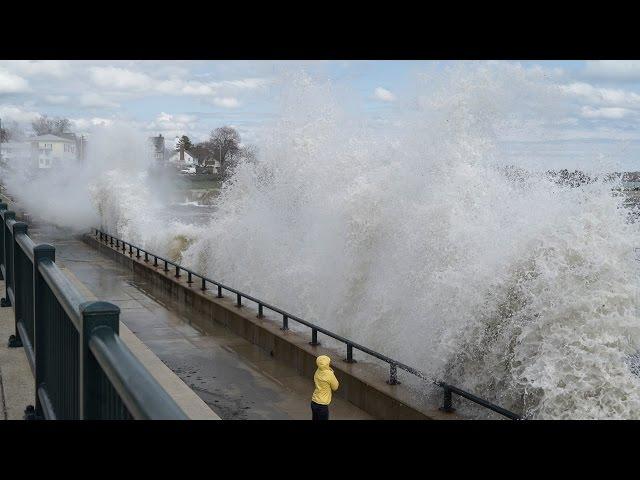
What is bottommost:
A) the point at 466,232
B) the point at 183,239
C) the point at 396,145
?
the point at 183,239

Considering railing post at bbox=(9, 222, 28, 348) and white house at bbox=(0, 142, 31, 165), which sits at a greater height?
white house at bbox=(0, 142, 31, 165)

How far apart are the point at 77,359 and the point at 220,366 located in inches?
287

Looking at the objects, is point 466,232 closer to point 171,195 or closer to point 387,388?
point 387,388

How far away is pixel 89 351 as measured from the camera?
8.50ft

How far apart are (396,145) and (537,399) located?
7071 millimetres

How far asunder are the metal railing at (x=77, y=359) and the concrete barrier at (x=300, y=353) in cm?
398

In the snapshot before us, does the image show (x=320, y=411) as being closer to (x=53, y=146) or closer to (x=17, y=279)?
(x=17, y=279)

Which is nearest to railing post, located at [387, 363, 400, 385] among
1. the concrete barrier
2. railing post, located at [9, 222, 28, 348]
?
the concrete barrier

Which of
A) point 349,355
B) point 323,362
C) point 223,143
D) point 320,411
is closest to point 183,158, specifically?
point 223,143

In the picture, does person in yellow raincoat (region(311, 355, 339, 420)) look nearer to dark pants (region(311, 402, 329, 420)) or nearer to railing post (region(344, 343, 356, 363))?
dark pants (region(311, 402, 329, 420))

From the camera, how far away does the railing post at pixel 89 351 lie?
253 centimetres

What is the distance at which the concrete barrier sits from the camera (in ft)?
24.8

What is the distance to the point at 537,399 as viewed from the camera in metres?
7.09
